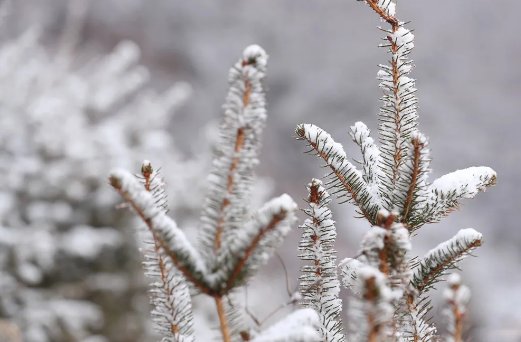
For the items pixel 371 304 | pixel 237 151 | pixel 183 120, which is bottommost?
pixel 371 304

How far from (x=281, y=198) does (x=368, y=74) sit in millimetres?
14990

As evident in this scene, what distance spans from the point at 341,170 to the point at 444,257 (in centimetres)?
21

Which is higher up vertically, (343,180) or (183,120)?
(183,120)

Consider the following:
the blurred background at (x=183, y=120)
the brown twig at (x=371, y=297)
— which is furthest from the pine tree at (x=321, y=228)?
the blurred background at (x=183, y=120)

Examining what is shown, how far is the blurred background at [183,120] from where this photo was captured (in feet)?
17.1

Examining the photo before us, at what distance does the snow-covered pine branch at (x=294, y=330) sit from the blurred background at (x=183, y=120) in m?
3.45

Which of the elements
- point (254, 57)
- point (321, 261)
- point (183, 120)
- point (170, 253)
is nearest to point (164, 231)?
→ point (170, 253)

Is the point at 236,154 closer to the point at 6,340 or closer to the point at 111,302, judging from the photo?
the point at 6,340

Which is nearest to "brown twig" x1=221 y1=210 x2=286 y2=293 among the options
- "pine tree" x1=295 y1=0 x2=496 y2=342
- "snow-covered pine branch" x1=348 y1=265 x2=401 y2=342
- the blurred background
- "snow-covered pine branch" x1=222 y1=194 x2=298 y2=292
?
"snow-covered pine branch" x1=222 y1=194 x2=298 y2=292

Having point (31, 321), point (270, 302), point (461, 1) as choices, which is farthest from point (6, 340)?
point (461, 1)

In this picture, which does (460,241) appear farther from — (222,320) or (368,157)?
(222,320)

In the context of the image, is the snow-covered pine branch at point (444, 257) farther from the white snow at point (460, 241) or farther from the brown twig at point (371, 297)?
the brown twig at point (371, 297)

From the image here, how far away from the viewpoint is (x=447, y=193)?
0.97 metres

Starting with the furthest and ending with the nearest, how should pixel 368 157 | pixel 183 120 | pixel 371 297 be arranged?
pixel 183 120 → pixel 368 157 → pixel 371 297
